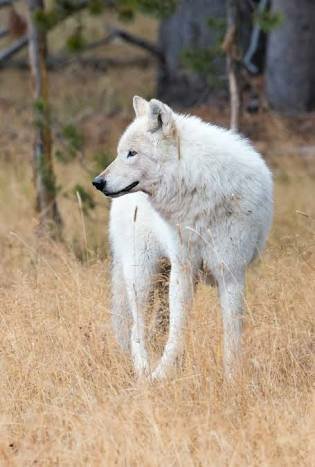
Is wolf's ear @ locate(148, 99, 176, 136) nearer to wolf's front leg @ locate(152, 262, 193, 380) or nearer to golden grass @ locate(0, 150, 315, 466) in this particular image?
wolf's front leg @ locate(152, 262, 193, 380)

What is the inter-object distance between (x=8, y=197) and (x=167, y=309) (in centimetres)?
527

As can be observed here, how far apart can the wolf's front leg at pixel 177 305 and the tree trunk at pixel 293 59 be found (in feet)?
26.6

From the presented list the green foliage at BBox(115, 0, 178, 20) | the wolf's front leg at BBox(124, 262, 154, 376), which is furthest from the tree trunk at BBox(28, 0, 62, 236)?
the wolf's front leg at BBox(124, 262, 154, 376)

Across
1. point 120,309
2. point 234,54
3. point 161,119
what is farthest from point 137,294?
point 234,54

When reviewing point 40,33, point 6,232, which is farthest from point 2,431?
point 40,33

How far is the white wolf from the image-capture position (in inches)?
217

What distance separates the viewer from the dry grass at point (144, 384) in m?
4.29

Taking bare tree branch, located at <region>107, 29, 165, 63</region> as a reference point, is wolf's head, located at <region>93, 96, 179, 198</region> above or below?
above

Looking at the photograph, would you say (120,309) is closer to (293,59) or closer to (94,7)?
(94,7)

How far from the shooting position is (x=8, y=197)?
1093 cm

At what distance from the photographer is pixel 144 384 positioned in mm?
4828

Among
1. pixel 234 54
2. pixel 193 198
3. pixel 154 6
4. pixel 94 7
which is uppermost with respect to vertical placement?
pixel 154 6

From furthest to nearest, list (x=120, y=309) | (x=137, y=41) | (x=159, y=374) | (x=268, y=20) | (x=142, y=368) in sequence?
(x=137, y=41) < (x=268, y=20) < (x=120, y=309) < (x=142, y=368) < (x=159, y=374)

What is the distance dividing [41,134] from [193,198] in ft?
12.8
